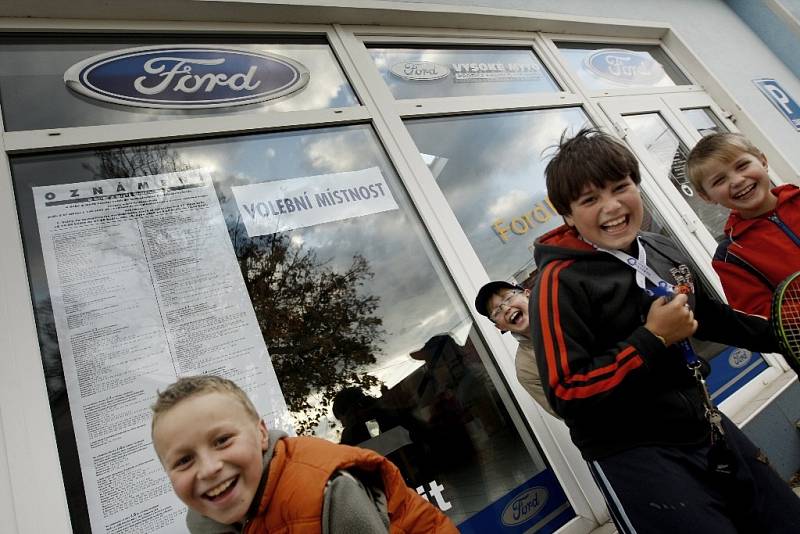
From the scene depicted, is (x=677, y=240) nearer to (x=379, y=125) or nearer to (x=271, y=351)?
(x=379, y=125)

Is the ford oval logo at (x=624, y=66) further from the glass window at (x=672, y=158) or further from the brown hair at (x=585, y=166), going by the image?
the brown hair at (x=585, y=166)

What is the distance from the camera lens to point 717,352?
10.3 feet

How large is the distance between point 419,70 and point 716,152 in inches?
83.6

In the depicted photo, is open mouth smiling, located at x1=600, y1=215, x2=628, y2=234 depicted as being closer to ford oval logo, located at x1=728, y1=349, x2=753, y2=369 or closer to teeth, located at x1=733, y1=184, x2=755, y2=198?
teeth, located at x1=733, y1=184, x2=755, y2=198

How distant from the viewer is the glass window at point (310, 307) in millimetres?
1930

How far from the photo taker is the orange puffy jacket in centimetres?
106

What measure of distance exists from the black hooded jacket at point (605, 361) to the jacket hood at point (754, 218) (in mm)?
1055

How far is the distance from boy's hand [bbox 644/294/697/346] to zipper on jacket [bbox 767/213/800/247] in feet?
3.65

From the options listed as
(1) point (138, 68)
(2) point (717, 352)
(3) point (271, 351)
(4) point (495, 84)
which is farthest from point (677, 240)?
(1) point (138, 68)

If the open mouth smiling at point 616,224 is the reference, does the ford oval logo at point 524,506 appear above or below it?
below

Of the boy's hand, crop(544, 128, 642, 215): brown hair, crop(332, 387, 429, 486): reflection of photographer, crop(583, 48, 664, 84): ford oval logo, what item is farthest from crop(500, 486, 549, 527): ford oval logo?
crop(583, 48, 664, 84): ford oval logo

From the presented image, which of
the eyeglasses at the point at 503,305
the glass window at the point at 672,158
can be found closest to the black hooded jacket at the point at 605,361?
the eyeglasses at the point at 503,305

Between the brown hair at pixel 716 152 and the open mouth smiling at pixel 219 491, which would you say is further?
the brown hair at pixel 716 152

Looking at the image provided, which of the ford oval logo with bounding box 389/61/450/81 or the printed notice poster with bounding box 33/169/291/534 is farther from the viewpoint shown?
the ford oval logo with bounding box 389/61/450/81
